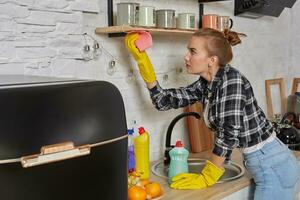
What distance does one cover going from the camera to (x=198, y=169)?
2.07 metres

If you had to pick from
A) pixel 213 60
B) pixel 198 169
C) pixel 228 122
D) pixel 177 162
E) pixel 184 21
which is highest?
pixel 184 21

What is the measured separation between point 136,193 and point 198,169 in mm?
713

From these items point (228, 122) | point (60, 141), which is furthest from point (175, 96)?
point (60, 141)

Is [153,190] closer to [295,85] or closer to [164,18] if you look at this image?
[164,18]

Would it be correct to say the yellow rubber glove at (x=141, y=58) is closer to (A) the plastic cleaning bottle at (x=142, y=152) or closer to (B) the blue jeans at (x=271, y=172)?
(A) the plastic cleaning bottle at (x=142, y=152)

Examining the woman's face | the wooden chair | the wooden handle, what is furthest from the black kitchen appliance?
the wooden chair

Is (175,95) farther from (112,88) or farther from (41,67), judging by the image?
(112,88)

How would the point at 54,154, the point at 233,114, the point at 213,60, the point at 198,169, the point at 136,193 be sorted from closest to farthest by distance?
the point at 54,154 → the point at 136,193 → the point at 233,114 → the point at 213,60 → the point at 198,169

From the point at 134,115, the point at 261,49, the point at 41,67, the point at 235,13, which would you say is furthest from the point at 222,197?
the point at 261,49

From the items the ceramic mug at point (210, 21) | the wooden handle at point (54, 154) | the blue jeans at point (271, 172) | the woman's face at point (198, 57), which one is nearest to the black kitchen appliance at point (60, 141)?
the wooden handle at point (54, 154)

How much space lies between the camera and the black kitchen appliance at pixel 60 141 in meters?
0.78

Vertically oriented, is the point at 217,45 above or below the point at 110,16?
below

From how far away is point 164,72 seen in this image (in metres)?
2.09

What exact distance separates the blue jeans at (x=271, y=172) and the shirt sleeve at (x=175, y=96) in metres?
0.38
